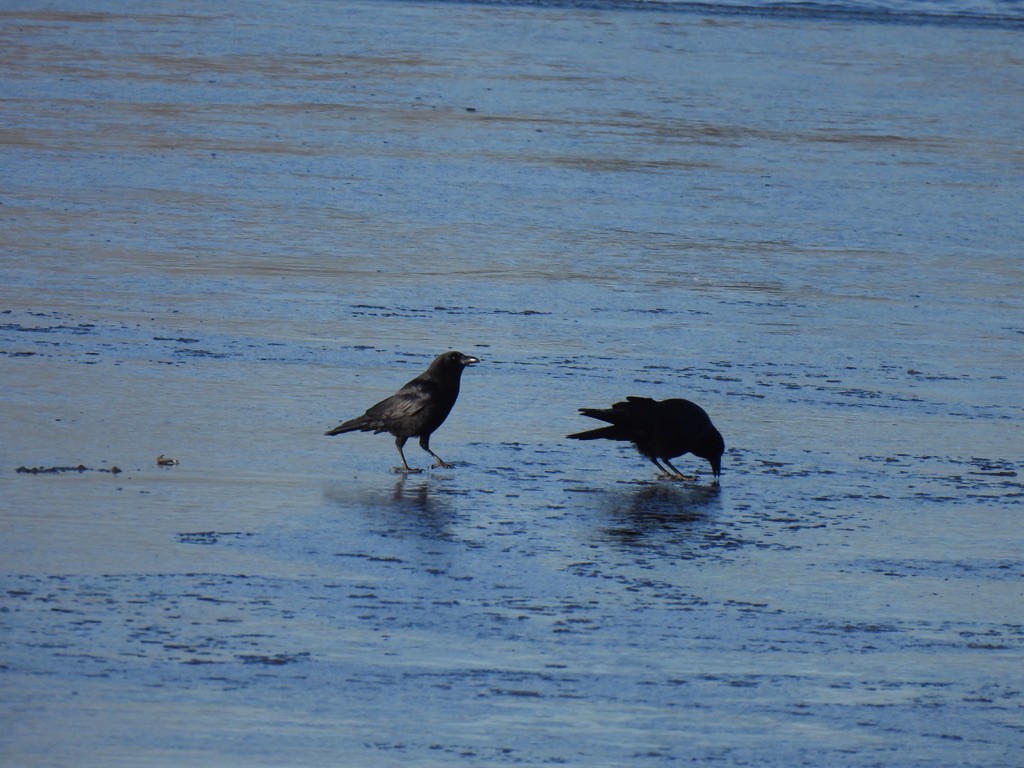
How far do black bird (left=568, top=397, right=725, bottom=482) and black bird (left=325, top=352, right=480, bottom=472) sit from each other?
1.86ft

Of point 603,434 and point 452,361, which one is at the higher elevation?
point 452,361

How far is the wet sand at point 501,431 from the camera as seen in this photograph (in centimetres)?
530

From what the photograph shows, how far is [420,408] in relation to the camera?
7.97 m

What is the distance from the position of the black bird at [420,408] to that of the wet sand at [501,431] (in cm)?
18

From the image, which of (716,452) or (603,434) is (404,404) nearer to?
(603,434)

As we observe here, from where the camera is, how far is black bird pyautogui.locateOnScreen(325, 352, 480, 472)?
797cm

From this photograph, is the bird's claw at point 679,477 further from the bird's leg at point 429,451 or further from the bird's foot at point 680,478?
the bird's leg at point 429,451

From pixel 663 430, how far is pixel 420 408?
3.32ft

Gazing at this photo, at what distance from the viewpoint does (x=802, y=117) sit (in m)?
18.9

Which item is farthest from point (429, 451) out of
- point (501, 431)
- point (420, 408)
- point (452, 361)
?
point (501, 431)

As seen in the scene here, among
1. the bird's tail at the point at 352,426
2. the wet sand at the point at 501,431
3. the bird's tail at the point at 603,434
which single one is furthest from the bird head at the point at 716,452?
the bird's tail at the point at 352,426

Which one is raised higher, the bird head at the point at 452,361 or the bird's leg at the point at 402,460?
the bird head at the point at 452,361

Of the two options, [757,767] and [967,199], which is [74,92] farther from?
[757,767]

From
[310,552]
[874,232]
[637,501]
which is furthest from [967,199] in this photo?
[310,552]
